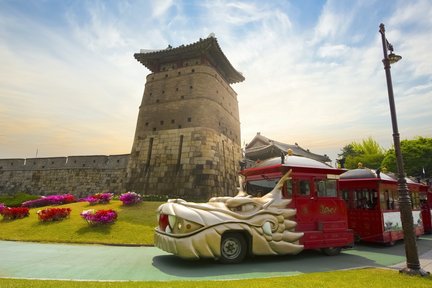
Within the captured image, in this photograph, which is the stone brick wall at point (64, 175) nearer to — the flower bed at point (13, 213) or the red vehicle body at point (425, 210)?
the flower bed at point (13, 213)

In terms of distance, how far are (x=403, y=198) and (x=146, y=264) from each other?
6040 millimetres

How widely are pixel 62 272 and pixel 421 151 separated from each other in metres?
48.0

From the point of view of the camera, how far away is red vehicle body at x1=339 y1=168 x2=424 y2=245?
405 inches

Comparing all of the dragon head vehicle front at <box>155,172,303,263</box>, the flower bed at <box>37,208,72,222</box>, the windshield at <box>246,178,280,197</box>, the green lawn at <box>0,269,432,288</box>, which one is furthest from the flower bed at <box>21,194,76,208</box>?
the green lawn at <box>0,269,432,288</box>

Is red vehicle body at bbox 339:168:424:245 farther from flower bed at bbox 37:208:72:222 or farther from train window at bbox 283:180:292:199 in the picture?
flower bed at bbox 37:208:72:222

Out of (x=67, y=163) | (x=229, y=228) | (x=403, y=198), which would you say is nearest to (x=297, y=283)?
(x=229, y=228)

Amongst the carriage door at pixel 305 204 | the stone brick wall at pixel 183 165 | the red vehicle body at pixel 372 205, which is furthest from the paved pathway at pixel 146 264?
the stone brick wall at pixel 183 165

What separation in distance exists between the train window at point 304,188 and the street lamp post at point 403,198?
2.27 m

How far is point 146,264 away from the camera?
6.53 meters

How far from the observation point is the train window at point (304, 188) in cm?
786

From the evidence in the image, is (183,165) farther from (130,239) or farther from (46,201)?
(130,239)

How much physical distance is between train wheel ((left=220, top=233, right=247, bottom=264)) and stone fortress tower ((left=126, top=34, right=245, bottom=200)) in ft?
39.8

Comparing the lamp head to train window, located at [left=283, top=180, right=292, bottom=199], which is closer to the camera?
the lamp head

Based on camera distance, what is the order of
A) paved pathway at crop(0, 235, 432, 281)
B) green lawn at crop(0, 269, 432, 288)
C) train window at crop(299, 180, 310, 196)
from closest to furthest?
green lawn at crop(0, 269, 432, 288)
paved pathway at crop(0, 235, 432, 281)
train window at crop(299, 180, 310, 196)
